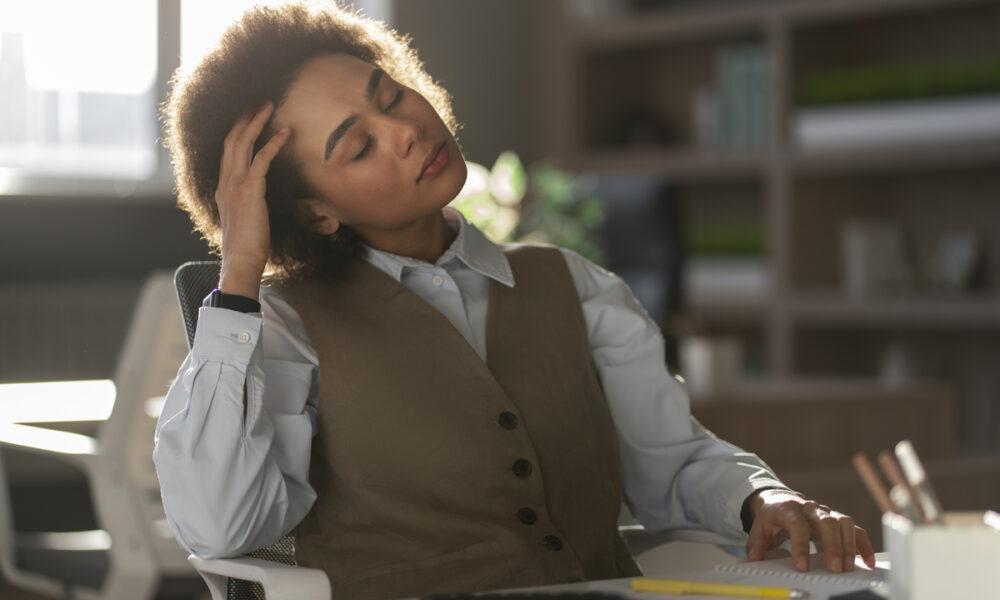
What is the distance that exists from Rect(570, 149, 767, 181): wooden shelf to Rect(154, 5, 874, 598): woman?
124 inches

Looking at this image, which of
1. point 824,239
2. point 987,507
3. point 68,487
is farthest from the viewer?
point 824,239

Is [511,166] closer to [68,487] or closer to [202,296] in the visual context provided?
[202,296]

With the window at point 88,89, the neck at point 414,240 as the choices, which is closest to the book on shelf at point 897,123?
the window at point 88,89

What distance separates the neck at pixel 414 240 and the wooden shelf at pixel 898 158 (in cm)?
282

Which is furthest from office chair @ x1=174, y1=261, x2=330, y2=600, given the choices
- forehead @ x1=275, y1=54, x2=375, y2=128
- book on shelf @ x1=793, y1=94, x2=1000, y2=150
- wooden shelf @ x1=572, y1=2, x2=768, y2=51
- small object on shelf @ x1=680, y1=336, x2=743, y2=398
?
wooden shelf @ x1=572, y1=2, x2=768, y2=51

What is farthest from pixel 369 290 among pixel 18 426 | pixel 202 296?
pixel 18 426

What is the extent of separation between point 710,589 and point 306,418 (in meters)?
0.50

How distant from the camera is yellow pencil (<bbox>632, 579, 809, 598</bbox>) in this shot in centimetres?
90

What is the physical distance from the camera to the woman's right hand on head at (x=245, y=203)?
4.15 ft

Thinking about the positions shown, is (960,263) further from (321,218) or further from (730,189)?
(321,218)

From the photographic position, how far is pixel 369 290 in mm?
1359

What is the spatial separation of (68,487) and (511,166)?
2025mm

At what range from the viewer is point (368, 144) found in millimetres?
1328

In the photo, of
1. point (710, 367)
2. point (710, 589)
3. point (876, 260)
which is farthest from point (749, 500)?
point (876, 260)
